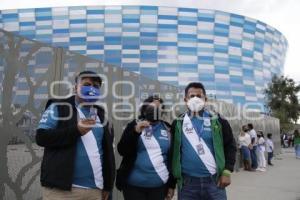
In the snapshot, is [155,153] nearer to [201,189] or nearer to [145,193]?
[145,193]

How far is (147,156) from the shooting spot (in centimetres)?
359

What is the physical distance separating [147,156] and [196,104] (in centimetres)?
61

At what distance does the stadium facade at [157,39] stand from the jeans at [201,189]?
49892 mm

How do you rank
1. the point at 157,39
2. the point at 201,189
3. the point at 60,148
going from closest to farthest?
the point at 60,148 → the point at 201,189 → the point at 157,39

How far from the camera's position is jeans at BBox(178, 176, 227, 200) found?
346 centimetres

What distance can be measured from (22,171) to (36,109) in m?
0.69

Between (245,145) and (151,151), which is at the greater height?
(151,151)

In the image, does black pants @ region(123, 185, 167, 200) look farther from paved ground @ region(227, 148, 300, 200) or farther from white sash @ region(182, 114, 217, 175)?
paved ground @ region(227, 148, 300, 200)

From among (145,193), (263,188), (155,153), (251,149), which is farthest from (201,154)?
(251,149)

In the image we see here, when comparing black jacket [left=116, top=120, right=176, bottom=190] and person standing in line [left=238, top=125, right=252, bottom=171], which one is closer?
black jacket [left=116, top=120, right=176, bottom=190]

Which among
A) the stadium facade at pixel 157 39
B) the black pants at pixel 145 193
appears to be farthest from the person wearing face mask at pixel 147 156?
the stadium facade at pixel 157 39

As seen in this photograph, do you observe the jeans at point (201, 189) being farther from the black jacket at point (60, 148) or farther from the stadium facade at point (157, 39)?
the stadium facade at point (157, 39)

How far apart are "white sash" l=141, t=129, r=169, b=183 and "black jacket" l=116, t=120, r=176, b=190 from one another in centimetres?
7

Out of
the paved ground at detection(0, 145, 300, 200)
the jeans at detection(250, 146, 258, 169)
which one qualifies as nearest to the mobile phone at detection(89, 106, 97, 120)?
the paved ground at detection(0, 145, 300, 200)
